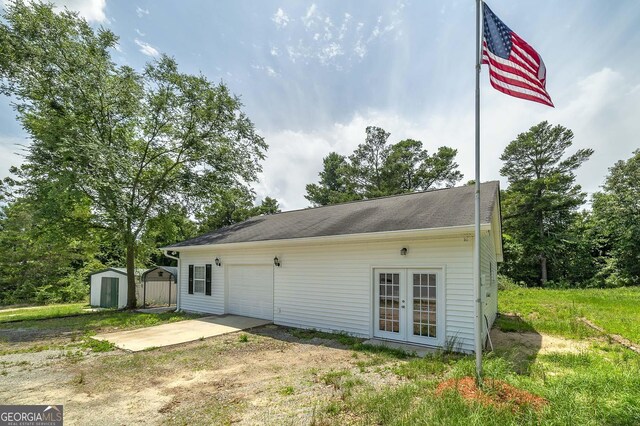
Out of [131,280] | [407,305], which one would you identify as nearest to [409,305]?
[407,305]

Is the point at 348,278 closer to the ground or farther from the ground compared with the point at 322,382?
farther from the ground

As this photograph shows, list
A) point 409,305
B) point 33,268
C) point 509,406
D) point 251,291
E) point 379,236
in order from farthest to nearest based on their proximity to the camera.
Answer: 1. point 33,268
2. point 251,291
3. point 379,236
4. point 409,305
5. point 509,406

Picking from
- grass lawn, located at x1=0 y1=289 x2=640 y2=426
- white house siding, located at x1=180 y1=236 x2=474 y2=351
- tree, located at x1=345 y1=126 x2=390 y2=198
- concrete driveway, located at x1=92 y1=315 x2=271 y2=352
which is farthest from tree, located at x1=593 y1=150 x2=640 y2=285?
concrete driveway, located at x1=92 y1=315 x2=271 y2=352

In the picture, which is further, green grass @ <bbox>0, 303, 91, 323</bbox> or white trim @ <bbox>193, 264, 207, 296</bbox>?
green grass @ <bbox>0, 303, 91, 323</bbox>

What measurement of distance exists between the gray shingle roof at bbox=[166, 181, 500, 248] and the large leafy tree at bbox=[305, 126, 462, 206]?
1689 cm

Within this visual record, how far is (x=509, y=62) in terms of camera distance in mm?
4438

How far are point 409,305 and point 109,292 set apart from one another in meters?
15.8

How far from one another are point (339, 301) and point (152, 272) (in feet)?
39.8

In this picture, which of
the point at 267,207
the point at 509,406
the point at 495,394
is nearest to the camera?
the point at 509,406

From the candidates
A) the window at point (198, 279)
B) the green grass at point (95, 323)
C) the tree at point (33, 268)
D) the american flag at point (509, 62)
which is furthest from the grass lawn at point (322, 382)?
the tree at point (33, 268)

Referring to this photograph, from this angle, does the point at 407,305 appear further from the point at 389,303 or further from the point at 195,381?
the point at 195,381

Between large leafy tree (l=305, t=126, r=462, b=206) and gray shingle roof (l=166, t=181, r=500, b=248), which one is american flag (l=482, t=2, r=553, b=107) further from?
large leafy tree (l=305, t=126, r=462, b=206)

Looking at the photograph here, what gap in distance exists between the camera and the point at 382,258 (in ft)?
25.1

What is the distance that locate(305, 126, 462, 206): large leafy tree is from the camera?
28031 millimetres
